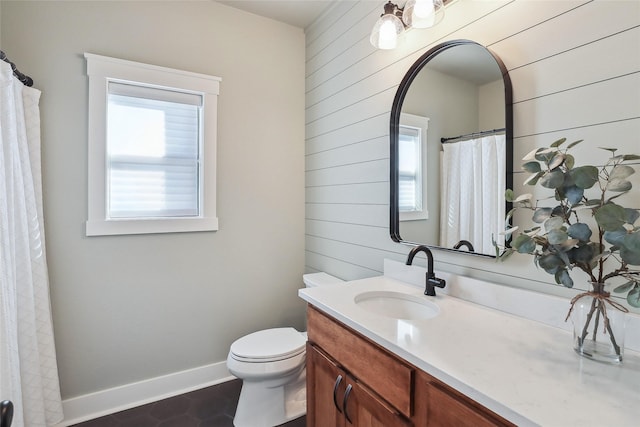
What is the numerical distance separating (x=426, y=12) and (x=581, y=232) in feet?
3.50

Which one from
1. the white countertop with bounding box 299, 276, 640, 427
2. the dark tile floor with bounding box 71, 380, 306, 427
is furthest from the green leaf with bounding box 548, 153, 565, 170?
the dark tile floor with bounding box 71, 380, 306, 427

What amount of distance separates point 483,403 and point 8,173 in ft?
6.54

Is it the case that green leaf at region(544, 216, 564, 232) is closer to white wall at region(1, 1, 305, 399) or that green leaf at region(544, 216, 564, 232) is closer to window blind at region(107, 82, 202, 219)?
white wall at region(1, 1, 305, 399)

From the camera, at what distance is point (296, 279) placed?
8.42 ft

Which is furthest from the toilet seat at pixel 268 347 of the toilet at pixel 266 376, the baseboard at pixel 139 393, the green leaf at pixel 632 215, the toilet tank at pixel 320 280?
the green leaf at pixel 632 215

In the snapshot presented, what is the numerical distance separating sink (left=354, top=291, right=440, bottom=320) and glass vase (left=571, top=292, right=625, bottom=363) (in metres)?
0.56

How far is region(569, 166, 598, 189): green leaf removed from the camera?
2.57ft

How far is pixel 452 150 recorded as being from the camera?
4.67 feet

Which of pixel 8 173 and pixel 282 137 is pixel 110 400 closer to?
pixel 8 173

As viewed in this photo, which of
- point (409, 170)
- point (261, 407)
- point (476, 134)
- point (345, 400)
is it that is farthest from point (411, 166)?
point (261, 407)

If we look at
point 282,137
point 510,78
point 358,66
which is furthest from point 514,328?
point 282,137

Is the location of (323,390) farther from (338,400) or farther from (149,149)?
(149,149)

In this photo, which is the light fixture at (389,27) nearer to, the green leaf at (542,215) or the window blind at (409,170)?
the window blind at (409,170)

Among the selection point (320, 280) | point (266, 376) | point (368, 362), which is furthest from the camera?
point (320, 280)
